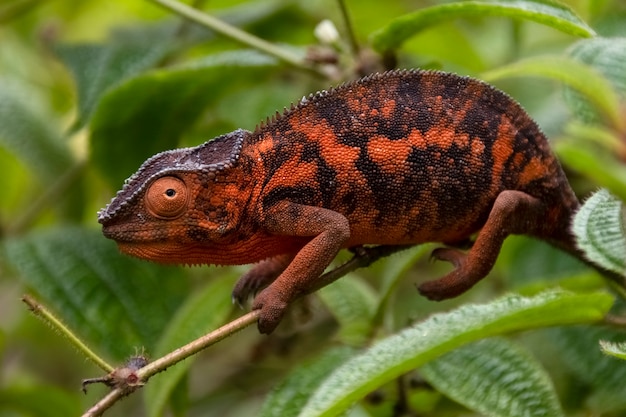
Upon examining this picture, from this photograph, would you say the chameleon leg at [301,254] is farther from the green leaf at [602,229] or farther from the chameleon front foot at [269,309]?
the green leaf at [602,229]

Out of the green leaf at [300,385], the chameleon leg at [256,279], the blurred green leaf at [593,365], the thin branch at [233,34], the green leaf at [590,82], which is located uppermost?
the thin branch at [233,34]

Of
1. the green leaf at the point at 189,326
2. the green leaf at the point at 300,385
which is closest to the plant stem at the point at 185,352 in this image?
the green leaf at the point at 300,385

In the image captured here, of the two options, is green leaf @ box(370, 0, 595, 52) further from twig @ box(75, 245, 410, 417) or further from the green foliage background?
twig @ box(75, 245, 410, 417)

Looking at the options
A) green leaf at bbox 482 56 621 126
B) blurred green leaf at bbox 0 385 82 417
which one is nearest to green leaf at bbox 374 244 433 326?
green leaf at bbox 482 56 621 126

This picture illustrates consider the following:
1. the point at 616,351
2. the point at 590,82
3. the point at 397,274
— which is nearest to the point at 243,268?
the point at 397,274

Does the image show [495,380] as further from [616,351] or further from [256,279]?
[256,279]
